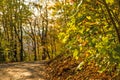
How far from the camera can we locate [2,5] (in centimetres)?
3656

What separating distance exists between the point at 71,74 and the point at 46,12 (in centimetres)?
3297

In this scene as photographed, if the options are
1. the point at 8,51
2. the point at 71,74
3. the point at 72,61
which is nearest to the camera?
the point at 71,74

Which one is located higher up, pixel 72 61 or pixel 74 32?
pixel 74 32

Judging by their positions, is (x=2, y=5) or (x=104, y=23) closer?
(x=104, y=23)

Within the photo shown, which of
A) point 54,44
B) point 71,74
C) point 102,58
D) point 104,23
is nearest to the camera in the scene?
point 102,58

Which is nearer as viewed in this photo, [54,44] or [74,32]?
[74,32]

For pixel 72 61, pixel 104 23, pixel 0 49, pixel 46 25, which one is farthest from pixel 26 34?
pixel 104 23

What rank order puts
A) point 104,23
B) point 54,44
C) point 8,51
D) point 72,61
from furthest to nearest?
point 54,44 → point 8,51 → point 72,61 → point 104,23

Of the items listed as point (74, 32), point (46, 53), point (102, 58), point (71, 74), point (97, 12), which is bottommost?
point (46, 53)

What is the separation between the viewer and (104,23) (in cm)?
599

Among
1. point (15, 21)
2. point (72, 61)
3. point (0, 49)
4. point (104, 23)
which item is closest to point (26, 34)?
point (15, 21)

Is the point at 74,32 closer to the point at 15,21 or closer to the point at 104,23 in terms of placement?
the point at 104,23

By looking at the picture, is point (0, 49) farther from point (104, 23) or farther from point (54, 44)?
point (104, 23)

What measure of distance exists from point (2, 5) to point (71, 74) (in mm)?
27646
